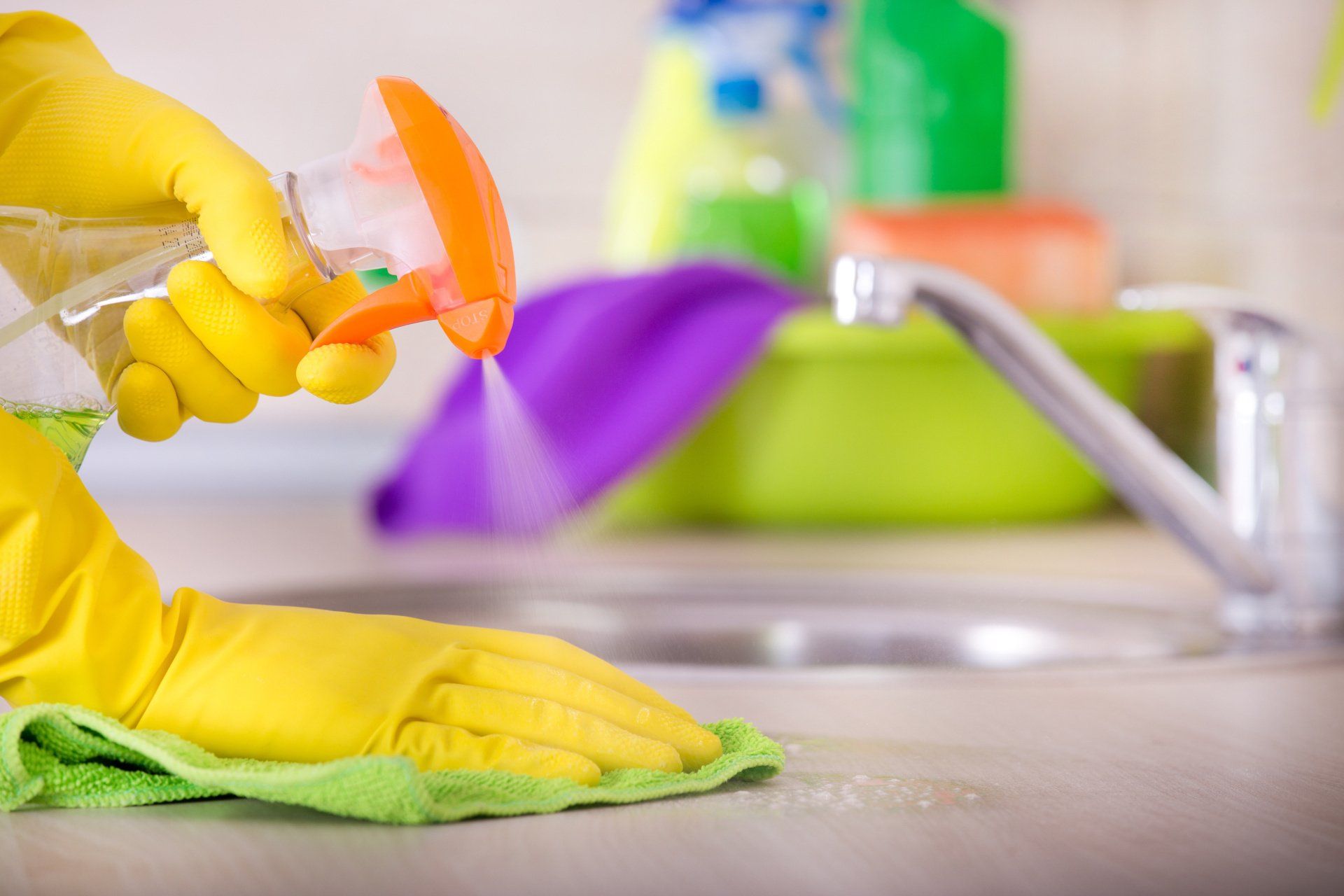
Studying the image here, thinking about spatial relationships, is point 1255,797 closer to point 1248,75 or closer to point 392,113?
point 392,113

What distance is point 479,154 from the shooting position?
1.20ft

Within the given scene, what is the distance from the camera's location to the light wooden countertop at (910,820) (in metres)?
0.30

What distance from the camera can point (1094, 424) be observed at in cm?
63

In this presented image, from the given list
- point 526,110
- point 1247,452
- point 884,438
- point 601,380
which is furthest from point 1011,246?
point 526,110

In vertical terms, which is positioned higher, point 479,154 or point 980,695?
point 479,154

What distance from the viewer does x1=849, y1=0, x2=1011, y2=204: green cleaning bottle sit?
1.21m

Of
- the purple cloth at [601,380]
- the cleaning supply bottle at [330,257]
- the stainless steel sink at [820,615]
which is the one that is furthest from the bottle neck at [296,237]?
the purple cloth at [601,380]

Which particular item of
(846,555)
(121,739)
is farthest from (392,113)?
(846,555)

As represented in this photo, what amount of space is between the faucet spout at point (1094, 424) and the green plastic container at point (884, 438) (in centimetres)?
39

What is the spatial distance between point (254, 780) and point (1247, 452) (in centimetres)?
50

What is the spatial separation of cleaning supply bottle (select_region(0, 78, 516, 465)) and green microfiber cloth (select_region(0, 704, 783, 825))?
9 centimetres

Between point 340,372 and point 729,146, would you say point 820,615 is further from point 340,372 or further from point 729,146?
point 729,146

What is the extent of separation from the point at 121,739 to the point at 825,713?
0.74ft

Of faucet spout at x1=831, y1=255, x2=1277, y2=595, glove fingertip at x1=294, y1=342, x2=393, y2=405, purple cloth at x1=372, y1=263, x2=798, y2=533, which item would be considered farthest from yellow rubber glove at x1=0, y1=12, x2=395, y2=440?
purple cloth at x1=372, y1=263, x2=798, y2=533
